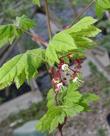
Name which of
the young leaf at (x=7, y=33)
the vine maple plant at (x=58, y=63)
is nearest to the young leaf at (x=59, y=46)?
the vine maple plant at (x=58, y=63)

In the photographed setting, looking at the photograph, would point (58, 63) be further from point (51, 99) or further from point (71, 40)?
point (51, 99)

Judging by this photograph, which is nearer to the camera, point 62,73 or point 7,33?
point 62,73

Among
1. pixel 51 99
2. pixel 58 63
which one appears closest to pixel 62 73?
pixel 58 63

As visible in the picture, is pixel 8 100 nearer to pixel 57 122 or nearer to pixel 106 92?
pixel 106 92

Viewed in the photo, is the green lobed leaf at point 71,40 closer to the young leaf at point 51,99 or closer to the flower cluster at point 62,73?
the flower cluster at point 62,73

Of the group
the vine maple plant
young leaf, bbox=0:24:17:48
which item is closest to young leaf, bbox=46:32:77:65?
the vine maple plant

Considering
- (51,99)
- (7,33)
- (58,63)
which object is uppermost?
(7,33)

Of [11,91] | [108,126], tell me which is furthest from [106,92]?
[11,91]

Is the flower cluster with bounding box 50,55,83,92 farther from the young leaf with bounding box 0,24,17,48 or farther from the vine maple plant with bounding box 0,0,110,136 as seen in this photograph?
the young leaf with bounding box 0,24,17,48
